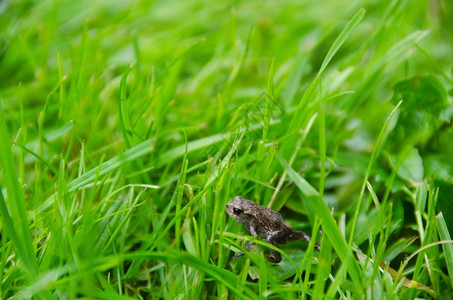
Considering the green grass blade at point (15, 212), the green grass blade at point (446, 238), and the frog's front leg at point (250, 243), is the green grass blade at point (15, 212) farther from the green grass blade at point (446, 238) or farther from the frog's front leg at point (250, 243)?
the green grass blade at point (446, 238)

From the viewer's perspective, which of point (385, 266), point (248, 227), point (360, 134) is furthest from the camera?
point (360, 134)

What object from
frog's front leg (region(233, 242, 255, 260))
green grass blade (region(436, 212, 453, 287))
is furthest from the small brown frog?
green grass blade (region(436, 212, 453, 287))

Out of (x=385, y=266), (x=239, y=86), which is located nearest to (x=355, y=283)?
(x=385, y=266)

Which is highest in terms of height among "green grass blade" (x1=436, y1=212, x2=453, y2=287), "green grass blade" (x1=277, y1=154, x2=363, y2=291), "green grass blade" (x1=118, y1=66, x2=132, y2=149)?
"green grass blade" (x1=118, y1=66, x2=132, y2=149)

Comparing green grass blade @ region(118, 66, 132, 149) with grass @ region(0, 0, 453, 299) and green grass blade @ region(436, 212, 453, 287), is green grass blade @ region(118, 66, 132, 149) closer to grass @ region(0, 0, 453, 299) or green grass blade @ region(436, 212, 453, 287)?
grass @ region(0, 0, 453, 299)

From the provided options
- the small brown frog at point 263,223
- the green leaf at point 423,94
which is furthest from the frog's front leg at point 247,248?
the green leaf at point 423,94

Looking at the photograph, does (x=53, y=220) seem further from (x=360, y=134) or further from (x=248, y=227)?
(x=360, y=134)

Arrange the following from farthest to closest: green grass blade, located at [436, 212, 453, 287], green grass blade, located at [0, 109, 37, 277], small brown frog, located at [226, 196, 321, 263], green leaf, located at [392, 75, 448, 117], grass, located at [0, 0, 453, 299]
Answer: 1. green leaf, located at [392, 75, 448, 117]
2. small brown frog, located at [226, 196, 321, 263]
3. green grass blade, located at [436, 212, 453, 287]
4. grass, located at [0, 0, 453, 299]
5. green grass blade, located at [0, 109, 37, 277]
